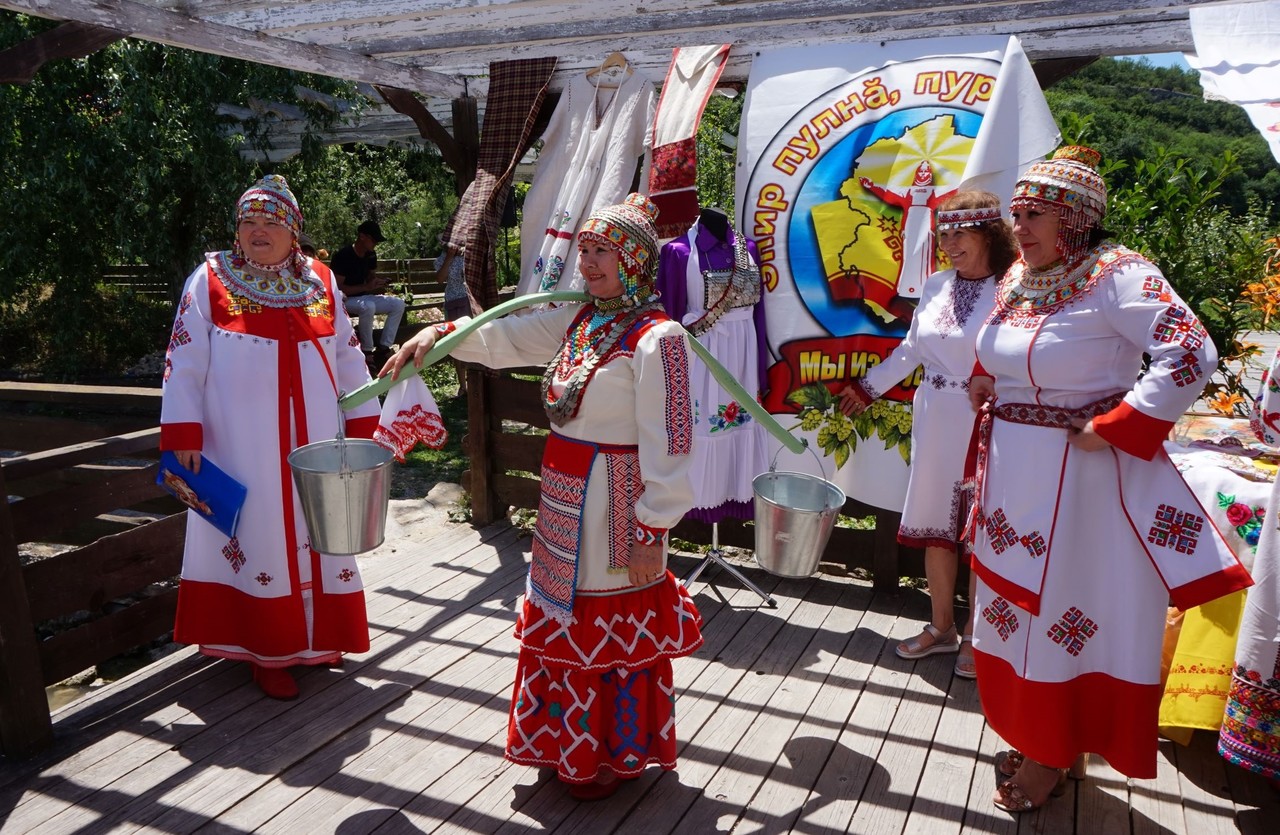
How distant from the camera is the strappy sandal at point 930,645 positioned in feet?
12.7

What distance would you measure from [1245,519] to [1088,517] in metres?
0.88

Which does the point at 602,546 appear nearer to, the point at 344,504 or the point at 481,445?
the point at 344,504

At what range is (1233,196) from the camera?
23.6m

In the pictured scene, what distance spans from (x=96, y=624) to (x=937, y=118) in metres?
3.80

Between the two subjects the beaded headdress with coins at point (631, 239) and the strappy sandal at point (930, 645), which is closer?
the beaded headdress with coins at point (631, 239)

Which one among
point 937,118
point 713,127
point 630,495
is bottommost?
point 630,495

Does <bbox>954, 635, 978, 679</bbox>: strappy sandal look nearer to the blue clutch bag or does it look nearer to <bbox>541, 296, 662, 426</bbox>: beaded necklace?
<bbox>541, 296, 662, 426</bbox>: beaded necklace

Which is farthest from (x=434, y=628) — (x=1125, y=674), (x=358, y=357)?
(x=1125, y=674)

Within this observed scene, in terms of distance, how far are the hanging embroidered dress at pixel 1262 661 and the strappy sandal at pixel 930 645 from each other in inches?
44.1

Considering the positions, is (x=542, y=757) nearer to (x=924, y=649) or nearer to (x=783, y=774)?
(x=783, y=774)

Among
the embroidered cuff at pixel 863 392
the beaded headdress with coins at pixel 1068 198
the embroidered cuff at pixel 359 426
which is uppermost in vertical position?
the beaded headdress with coins at pixel 1068 198

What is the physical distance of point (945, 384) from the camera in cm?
351

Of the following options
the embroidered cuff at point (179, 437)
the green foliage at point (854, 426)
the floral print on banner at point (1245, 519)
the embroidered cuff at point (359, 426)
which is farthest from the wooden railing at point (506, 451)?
the floral print on banner at point (1245, 519)

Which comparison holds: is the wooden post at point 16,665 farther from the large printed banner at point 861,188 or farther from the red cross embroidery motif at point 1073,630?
the red cross embroidery motif at point 1073,630
